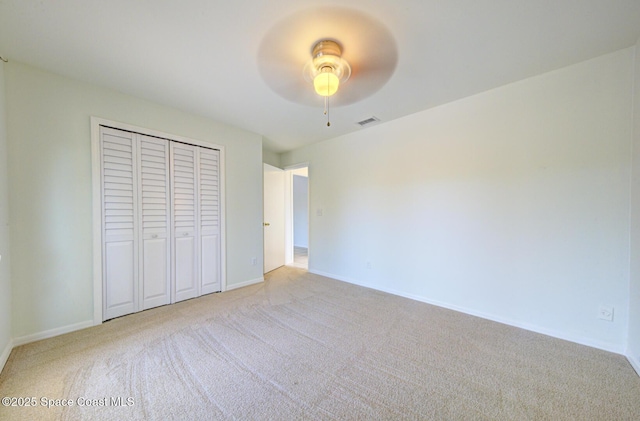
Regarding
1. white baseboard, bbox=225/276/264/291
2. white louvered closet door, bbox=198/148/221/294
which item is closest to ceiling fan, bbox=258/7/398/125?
white louvered closet door, bbox=198/148/221/294

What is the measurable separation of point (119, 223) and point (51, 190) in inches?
22.6

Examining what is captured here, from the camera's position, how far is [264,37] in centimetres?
163

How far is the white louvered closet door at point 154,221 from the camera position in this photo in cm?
259

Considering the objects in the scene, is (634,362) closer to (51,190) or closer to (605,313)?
(605,313)

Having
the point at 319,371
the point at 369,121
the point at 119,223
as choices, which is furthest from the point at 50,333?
the point at 369,121

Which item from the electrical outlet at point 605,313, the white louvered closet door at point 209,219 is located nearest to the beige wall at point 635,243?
the electrical outlet at point 605,313

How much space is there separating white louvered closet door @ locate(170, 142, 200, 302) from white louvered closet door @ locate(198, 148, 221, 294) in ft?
0.24

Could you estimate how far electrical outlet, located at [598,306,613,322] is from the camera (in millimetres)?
1853

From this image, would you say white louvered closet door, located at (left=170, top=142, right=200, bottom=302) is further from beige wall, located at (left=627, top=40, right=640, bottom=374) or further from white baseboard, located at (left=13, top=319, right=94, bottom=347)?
beige wall, located at (left=627, top=40, right=640, bottom=374)

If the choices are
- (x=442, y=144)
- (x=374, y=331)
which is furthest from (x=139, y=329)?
(x=442, y=144)

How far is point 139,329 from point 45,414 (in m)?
0.95

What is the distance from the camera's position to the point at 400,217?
3.12m

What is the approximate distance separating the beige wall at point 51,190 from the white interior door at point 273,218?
85.2 inches

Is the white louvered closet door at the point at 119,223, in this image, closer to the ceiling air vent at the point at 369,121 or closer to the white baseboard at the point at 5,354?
the white baseboard at the point at 5,354
